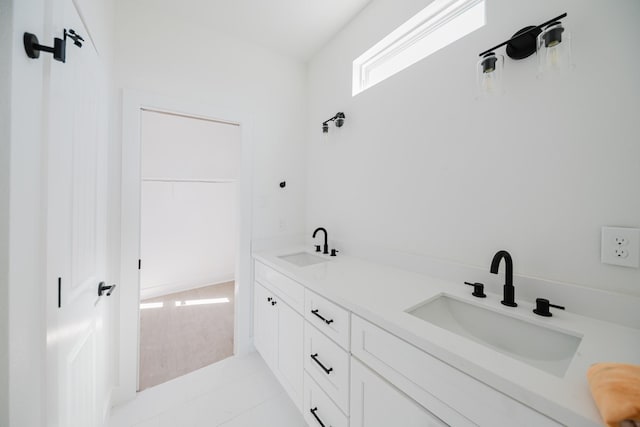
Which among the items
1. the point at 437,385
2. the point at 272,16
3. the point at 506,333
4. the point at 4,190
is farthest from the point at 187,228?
the point at 506,333

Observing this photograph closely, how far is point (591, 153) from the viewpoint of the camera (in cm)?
83

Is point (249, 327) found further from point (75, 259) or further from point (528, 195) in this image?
point (528, 195)

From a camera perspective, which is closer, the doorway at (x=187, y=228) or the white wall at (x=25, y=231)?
the white wall at (x=25, y=231)

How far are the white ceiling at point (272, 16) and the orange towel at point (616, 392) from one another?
2.19 m

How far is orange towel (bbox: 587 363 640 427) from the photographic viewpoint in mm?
394

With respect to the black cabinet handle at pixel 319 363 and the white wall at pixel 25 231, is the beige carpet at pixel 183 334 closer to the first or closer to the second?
the black cabinet handle at pixel 319 363

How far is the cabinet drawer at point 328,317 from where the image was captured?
3.34 ft

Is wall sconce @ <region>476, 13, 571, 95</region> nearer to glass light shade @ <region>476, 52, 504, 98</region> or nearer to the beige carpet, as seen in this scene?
glass light shade @ <region>476, 52, 504, 98</region>

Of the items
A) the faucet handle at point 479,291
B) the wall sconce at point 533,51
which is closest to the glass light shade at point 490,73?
the wall sconce at point 533,51

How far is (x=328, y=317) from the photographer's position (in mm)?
1113

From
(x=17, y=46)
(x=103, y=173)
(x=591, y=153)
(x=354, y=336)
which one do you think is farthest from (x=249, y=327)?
(x=591, y=153)

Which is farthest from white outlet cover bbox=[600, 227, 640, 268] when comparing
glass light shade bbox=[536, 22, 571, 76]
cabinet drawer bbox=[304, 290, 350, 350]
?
cabinet drawer bbox=[304, 290, 350, 350]

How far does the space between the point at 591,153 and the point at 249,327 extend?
7.69 feet

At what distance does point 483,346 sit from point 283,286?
3.64ft
